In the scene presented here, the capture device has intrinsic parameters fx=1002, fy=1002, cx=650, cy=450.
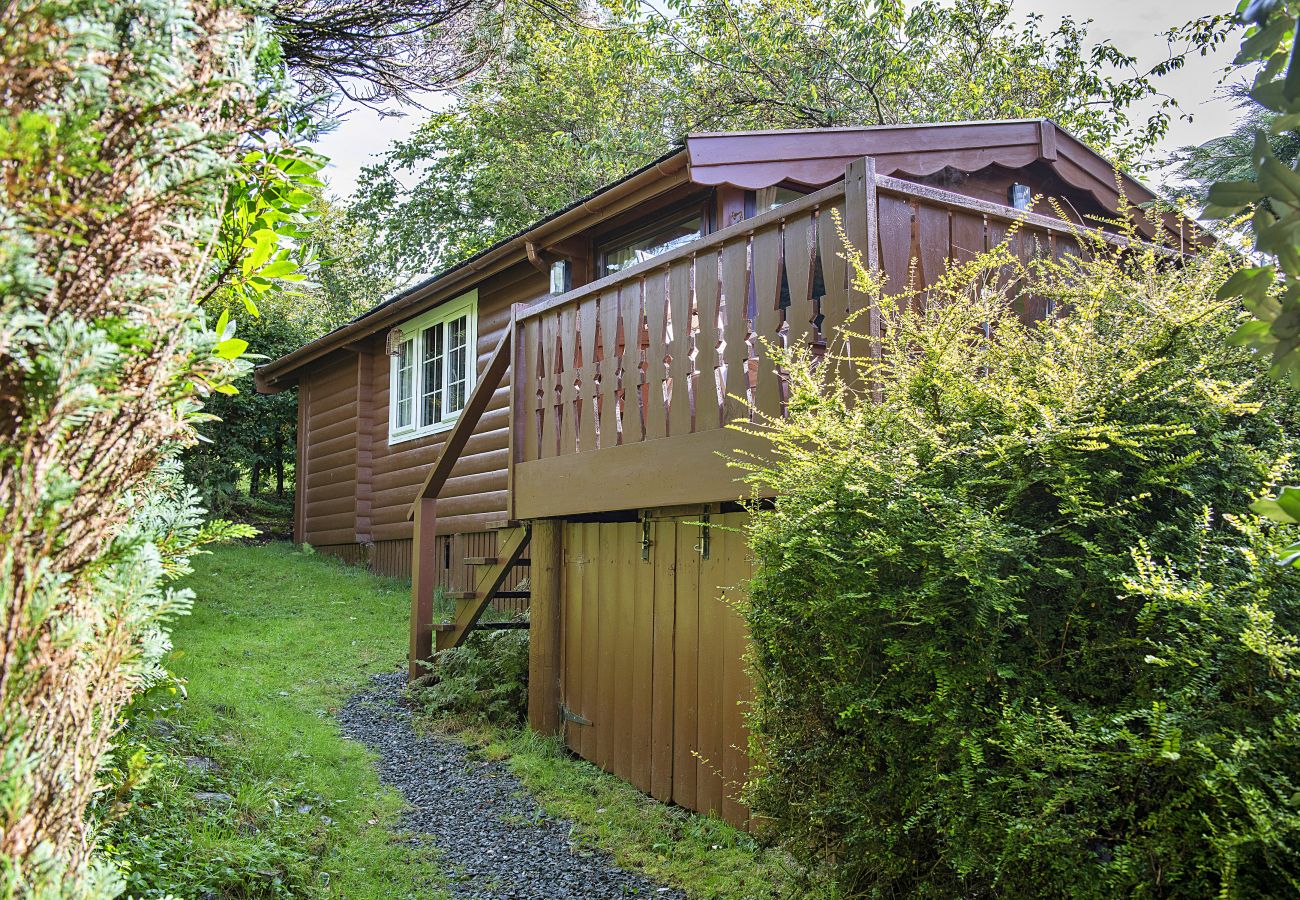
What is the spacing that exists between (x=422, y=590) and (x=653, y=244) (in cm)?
376

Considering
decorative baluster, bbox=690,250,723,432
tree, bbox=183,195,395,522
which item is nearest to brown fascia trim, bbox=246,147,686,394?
tree, bbox=183,195,395,522

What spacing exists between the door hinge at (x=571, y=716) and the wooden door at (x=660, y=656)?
13 mm

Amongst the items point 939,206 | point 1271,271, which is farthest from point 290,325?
point 1271,271

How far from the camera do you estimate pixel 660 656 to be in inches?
229

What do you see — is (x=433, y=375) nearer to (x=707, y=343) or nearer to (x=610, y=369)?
(x=610, y=369)

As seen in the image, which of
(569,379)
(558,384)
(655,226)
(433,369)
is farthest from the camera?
(433,369)

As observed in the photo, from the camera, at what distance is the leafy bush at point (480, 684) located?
748 cm

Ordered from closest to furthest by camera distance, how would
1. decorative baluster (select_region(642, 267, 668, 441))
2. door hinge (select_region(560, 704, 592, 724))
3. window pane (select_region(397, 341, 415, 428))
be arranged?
decorative baluster (select_region(642, 267, 668, 441))
door hinge (select_region(560, 704, 592, 724))
window pane (select_region(397, 341, 415, 428))

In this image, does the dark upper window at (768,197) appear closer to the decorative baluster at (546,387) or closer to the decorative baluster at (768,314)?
the decorative baluster at (546,387)

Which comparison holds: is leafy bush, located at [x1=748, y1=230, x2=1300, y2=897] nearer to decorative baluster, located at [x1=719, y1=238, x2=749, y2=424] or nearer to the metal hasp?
decorative baluster, located at [x1=719, y1=238, x2=749, y2=424]

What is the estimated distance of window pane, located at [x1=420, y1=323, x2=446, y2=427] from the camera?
13438mm

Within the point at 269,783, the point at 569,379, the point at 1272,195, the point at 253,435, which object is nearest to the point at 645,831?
the point at 269,783

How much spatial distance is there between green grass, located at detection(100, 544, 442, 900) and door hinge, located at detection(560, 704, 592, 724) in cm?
131

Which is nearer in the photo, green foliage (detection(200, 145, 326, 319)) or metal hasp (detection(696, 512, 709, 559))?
green foliage (detection(200, 145, 326, 319))
